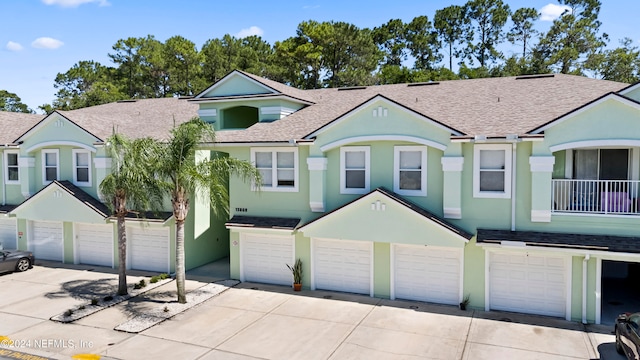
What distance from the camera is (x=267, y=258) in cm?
1791

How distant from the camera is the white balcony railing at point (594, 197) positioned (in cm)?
1384

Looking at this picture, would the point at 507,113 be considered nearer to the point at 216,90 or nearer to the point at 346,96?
the point at 346,96

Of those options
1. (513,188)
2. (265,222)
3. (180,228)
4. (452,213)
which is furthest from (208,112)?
(513,188)

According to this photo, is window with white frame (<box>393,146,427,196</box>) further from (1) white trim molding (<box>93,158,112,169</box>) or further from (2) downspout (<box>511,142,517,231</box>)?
(1) white trim molding (<box>93,158,112,169</box>)

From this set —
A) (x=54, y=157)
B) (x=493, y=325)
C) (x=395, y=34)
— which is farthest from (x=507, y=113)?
(x=395, y=34)

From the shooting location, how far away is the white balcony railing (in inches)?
545

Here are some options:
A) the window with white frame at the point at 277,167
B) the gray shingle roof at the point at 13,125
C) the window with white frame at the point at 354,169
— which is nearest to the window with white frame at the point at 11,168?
the gray shingle roof at the point at 13,125

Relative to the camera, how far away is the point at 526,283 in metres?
14.5

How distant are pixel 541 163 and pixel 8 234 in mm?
24613

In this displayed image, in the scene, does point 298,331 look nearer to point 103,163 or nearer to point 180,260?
point 180,260

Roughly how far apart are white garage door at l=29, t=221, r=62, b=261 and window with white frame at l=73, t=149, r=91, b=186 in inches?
93.4

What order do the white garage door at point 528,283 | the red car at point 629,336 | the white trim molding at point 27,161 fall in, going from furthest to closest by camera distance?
the white trim molding at point 27,161
the white garage door at point 528,283
the red car at point 629,336

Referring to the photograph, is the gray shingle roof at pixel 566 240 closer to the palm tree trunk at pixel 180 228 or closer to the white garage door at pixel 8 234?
the palm tree trunk at pixel 180 228

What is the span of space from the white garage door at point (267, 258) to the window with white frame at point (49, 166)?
35.0 feet
